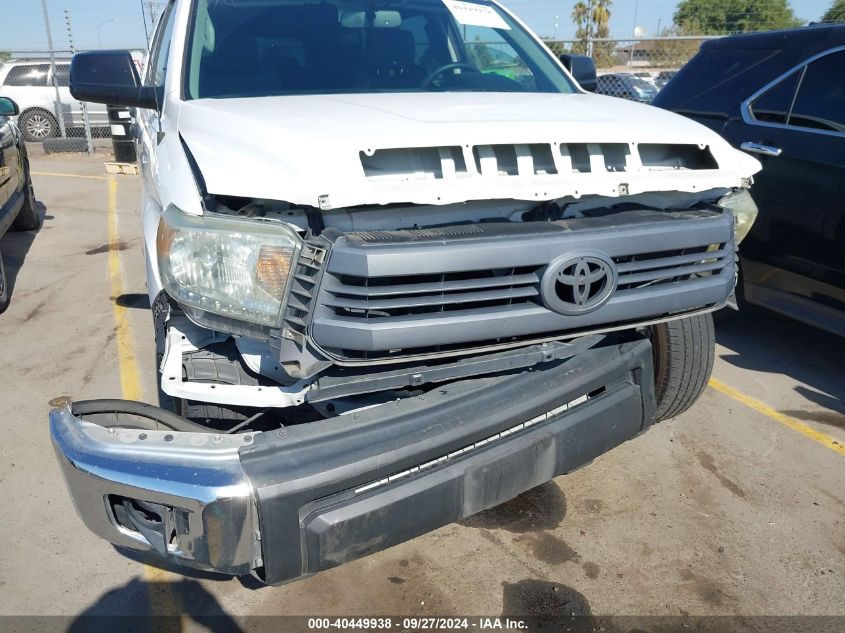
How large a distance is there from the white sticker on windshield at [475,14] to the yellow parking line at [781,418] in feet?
8.13

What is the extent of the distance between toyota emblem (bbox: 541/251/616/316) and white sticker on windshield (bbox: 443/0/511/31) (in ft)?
7.32

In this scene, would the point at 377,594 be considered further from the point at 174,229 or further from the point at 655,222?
the point at 655,222

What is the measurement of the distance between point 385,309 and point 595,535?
60.7 inches

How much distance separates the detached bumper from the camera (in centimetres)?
201

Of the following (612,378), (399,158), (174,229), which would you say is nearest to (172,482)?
(174,229)

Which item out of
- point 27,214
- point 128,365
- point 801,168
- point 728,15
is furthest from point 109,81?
point 728,15

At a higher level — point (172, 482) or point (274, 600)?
point (172, 482)

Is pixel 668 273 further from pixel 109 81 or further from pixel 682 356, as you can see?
pixel 109 81

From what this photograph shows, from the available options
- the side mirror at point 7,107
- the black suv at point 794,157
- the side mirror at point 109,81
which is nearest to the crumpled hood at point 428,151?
the side mirror at point 109,81

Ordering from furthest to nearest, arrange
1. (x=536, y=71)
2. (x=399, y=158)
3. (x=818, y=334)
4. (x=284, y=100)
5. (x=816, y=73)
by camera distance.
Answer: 1. (x=818, y=334)
2. (x=816, y=73)
3. (x=536, y=71)
4. (x=284, y=100)
5. (x=399, y=158)

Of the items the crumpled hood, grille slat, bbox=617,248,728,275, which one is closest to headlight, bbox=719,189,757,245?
the crumpled hood

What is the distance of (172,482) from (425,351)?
82 centimetres

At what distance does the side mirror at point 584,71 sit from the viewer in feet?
13.6

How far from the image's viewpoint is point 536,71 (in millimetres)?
3938
